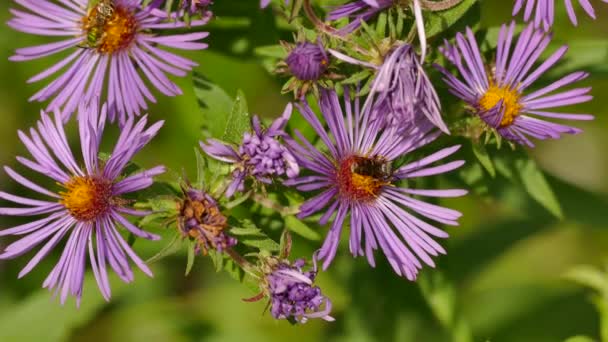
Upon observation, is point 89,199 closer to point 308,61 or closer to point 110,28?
point 110,28

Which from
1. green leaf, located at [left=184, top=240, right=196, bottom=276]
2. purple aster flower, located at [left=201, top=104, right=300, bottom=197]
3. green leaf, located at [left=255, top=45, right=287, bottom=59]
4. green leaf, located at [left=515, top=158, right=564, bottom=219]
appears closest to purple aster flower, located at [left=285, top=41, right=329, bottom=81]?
purple aster flower, located at [left=201, top=104, right=300, bottom=197]

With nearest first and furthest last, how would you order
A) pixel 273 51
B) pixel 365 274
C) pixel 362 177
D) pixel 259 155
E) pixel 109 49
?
pixel 259 155 → pixel 362 177 → pixel 273 51 → pixel 109 49 → pixel 365 274

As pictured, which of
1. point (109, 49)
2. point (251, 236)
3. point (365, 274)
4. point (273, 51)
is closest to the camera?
point (251, 236)

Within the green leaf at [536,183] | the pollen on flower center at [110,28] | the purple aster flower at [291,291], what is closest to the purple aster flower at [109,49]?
the pollen on flower center at [110,28]

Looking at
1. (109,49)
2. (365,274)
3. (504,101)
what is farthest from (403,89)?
(365,274)

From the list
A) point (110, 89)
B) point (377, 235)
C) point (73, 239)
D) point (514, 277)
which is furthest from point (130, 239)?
point (514, 277)

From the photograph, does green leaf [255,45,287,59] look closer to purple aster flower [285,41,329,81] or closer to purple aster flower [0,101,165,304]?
purple aster flower [285,41,329,81]

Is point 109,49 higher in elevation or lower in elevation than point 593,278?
higher
